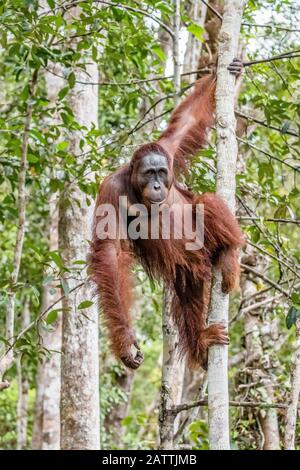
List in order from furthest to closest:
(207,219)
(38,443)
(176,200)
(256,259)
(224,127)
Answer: (38,443), (256,259), (176,200), (207,219), (224,127)

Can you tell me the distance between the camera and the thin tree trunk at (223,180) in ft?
10.2

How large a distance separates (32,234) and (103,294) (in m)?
5.56

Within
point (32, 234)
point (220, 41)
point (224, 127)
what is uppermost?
point (32, 234)

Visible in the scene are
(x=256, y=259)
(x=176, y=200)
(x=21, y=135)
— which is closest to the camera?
(x=176, y=200)

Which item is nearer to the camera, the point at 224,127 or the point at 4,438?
the point at 224,127

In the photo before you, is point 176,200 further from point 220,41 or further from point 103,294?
point 220,41

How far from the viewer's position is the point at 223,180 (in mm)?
3469

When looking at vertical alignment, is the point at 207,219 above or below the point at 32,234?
below

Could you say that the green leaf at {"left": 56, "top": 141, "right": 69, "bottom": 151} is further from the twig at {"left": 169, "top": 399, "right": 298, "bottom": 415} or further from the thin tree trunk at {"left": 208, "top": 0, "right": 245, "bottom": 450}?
the twig at {"left": 169, "top": 399, "right": 298, "bottom": 415}

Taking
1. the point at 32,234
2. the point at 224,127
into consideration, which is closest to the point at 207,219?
the point at 224,127

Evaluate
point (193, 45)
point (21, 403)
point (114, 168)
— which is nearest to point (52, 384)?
point (21, 403)

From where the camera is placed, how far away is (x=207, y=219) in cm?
398
